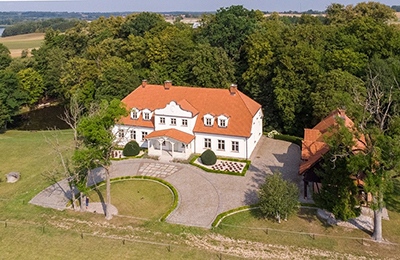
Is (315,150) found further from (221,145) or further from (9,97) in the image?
(9,97)

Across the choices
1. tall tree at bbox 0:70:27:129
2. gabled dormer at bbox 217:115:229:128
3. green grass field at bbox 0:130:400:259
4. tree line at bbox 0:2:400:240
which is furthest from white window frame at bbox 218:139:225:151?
tall tree at bbox 0:70:27:129

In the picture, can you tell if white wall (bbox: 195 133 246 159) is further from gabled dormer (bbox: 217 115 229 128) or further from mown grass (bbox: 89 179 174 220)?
mown grass (bbox: 89 179 174 220)

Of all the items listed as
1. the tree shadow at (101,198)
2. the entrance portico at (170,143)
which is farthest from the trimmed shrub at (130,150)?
the tree shadow at (101,198)

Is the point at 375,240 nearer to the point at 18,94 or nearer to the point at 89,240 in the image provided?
the point at 89,240

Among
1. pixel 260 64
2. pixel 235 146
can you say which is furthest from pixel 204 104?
pixel 260 64

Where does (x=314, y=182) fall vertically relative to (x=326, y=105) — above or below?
below

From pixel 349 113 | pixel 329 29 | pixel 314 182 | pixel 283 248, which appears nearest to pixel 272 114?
pixel 329 29
